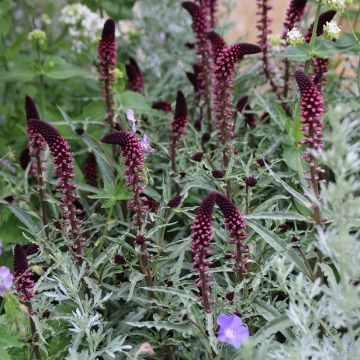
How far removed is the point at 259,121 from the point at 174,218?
68 centimetres

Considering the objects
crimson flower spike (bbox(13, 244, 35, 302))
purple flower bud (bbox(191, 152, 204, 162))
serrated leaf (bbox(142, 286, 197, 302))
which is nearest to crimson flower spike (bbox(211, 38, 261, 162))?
purple flower bud (bbox(191, 152, 204, 162))

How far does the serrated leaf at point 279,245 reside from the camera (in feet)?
6.50

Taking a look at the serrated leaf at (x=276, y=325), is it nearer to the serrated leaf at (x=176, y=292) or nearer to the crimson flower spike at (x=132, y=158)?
the serrated leaf at (x=176, y=292)

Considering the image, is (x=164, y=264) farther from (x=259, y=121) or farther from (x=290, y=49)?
(x=259, y=121)

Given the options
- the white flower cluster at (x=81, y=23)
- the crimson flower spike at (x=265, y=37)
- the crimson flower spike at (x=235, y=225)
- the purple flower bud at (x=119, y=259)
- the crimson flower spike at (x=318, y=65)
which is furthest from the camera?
the white flower cluster at (x=81, y=23)

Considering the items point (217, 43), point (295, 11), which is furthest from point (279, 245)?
point (295, 11)

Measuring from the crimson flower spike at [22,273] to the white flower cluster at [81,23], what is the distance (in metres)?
2.03

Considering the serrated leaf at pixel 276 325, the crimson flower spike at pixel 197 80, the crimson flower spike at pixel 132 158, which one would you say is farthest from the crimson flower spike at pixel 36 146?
the serrated leaf at pixel 276 325

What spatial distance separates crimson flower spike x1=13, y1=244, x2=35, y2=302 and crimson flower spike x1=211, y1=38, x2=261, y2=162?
0.86m

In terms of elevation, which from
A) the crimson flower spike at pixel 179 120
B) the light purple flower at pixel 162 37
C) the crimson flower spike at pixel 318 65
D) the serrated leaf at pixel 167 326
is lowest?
the serrated leaf at pixel 167 326

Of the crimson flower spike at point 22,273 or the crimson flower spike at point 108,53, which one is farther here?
the crimson flower spike at point 108,53

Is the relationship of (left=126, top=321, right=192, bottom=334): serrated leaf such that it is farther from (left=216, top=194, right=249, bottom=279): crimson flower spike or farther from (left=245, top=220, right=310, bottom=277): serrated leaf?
(left=245, top=220, right=310, bottom=277): serrated leaf

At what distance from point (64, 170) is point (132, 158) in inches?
8.4

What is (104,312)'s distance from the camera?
85.8 inches
